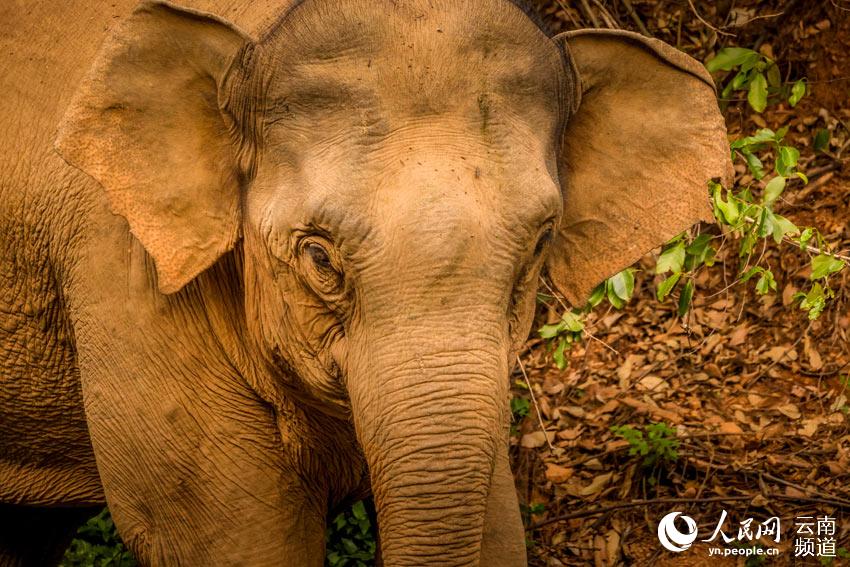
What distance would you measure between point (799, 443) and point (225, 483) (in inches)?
124

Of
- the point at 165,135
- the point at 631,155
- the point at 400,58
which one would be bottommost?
the point at 631,155

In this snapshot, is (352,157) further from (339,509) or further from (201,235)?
(339,509)

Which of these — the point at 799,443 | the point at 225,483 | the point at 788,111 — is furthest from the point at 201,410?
the point at 788,111

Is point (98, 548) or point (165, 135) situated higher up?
point (165, 135)

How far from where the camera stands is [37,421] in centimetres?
471

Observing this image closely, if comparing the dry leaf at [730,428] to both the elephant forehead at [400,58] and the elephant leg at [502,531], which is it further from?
the elephant forehead at [400,58]

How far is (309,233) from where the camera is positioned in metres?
3.55

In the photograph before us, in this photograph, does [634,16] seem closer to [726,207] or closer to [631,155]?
[726,207]

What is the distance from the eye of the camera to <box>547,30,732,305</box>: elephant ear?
4.05 m

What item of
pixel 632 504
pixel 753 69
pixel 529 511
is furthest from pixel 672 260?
pixel 529 511

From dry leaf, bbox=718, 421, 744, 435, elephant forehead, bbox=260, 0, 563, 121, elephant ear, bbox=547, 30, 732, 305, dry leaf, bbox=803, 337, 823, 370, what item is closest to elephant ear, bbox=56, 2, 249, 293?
elephant forehead, bbox=260, 0, 563, 121

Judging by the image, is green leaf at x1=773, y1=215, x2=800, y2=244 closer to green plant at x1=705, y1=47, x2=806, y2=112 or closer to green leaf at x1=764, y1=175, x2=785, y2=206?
green leaf at x1=764, y1=175, x2=785, y2=206

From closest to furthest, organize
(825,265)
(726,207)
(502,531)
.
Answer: (502,531)
(726,207)
(825,265)

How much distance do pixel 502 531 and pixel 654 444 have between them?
6.42ft
